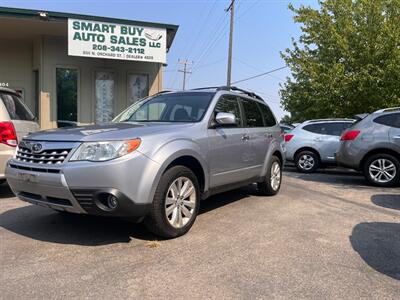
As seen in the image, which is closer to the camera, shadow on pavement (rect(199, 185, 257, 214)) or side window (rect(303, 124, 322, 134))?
shadow on pavement (rect(199, 185, 257, 214))

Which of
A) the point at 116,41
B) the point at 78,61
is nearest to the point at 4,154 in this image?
the point at 116,41

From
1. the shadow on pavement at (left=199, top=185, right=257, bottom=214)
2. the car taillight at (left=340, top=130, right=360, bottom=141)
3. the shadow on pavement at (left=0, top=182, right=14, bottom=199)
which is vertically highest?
the car taillight at (left=340, top=130, right=360, bottom=141)

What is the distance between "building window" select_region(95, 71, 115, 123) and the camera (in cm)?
1426

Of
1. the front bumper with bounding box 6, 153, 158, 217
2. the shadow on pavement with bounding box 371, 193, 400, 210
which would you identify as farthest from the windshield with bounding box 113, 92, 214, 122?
the shadow on pavement with bounding box 371, 193, 400, 210

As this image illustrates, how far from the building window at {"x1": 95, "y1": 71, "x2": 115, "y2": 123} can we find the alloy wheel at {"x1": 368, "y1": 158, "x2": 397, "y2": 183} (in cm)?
850

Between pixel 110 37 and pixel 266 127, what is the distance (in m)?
7.16

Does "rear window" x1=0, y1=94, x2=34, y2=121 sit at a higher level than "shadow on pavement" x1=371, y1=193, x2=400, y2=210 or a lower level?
higher

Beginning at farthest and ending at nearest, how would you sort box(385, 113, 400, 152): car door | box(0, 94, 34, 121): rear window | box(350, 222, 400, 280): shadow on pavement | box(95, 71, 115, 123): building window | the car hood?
box(95, 71, 115, 123): building window, box(385, 113, 400, 152): car door, box(0, 94, 34, 121): rear window, the car hood, box(350, 222, 400, 280): shadow on pavement

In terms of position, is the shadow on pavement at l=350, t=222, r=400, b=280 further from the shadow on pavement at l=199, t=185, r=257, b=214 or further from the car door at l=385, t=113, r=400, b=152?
the car door at l=385, t=113, r=400, b=152

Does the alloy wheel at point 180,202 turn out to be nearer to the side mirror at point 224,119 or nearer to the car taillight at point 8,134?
the side mirror at point 224,119

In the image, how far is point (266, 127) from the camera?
24.0 ft

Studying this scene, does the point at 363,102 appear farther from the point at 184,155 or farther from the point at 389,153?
the point at 184,155

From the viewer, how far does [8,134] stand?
6801 millimetres

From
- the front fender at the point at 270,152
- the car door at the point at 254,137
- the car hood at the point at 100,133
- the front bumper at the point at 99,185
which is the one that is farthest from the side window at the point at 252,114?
the front bumper at the point at 99,185
